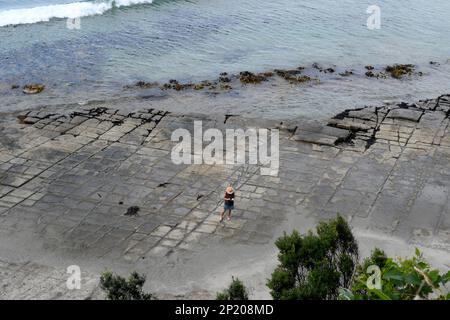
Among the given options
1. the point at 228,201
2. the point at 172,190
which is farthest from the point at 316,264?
the point at 172,190

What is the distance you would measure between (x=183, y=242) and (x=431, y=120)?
11095 millimetres

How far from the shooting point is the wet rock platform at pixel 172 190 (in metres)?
13.7

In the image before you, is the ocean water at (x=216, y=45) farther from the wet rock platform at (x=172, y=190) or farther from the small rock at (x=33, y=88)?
the wet rock platform at (x=172, y=190)

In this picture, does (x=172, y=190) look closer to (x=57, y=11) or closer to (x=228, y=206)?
(x=228, y=206)

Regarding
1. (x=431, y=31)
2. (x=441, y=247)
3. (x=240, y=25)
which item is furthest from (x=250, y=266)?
(x=431, y=31)

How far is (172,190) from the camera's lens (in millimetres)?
16391

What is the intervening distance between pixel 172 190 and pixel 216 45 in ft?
49.9

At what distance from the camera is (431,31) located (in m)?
34.1

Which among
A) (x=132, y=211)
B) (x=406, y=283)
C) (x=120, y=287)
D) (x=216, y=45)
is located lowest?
(x=132, y=211)

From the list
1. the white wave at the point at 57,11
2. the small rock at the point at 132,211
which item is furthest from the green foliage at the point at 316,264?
the white wave at the point at 57,11

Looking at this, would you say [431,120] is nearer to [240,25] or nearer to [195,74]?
[195,74]

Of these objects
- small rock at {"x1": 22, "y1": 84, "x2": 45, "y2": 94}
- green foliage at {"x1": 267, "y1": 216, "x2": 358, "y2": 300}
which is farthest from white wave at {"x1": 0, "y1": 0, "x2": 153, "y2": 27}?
green foliage at {"x1": 267, "y1": 216, "x2": 358, "y2": 300}

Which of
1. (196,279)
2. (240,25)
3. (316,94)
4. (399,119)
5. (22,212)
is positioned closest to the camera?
(196,279)

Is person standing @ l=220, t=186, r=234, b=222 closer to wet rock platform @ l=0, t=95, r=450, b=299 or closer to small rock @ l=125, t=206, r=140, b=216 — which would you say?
wet rock platform @ l=0, t=95, r=450, b=299
